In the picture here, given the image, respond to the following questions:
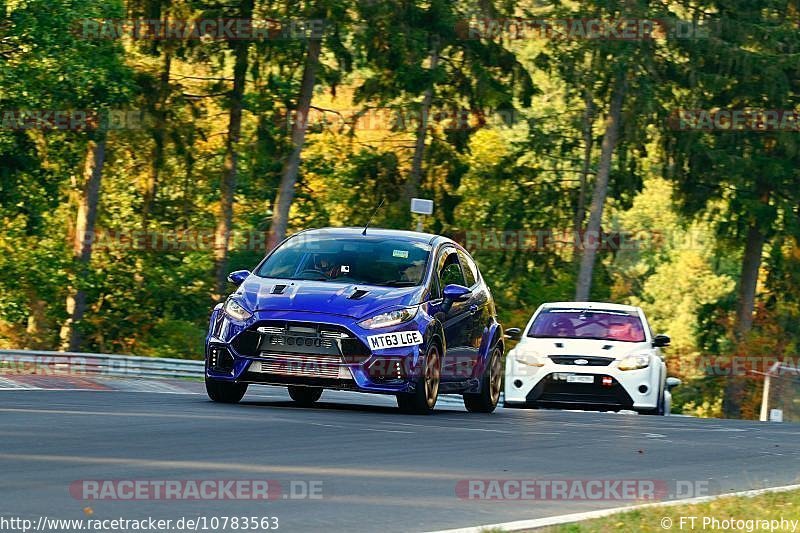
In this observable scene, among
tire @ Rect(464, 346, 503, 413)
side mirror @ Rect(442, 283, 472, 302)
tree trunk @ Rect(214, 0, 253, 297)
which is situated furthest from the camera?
tree trunk @ Rect(214, 0, 253, 297)

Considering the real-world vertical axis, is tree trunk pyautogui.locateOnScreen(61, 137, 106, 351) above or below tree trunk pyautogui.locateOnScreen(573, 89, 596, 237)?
below

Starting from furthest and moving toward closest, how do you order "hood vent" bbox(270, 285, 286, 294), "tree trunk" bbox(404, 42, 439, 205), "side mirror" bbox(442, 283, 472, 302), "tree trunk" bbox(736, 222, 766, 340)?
"tree trunk" bbox(736, 222, 766, 340), "tree trunk" bbox(404, 42, 439, 205), "side mirror" bbox(442, 283, 472, 302), "hood vent" bbox(270, 285, 286, 294)

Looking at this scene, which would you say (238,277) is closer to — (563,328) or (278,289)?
(278,289)

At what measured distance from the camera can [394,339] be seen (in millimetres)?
15586

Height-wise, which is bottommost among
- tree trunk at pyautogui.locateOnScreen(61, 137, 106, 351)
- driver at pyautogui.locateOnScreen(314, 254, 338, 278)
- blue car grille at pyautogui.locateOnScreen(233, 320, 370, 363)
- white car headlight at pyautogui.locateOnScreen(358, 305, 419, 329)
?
tree trunk at pyautogui.locateOnScreen(61, 137, 106, 351)

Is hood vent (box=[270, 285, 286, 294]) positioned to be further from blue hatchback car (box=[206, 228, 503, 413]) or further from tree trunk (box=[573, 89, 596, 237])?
tree trunk (box=[573, 89, 596, 237])

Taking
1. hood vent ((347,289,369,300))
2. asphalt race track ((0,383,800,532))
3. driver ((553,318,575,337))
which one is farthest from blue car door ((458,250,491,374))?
driver ((553,318,575,337))

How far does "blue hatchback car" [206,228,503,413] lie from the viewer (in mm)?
15328

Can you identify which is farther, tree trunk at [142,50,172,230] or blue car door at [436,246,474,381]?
tree trunk at [142,50,172,230]

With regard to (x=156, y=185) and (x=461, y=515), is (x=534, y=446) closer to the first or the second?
(x=461, y=515)

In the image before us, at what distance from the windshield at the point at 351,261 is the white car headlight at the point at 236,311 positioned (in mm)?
745

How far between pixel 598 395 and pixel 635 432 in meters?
6.00

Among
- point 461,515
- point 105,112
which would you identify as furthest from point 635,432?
point 105,112

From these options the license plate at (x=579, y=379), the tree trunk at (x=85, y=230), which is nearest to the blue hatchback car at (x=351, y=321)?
the license plate at (x=579, y=379)
